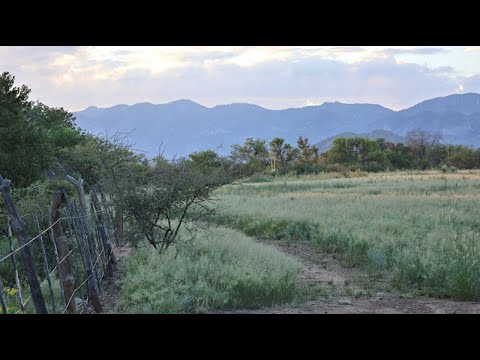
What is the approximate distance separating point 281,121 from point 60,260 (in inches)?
7249

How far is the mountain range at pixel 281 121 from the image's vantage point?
150m

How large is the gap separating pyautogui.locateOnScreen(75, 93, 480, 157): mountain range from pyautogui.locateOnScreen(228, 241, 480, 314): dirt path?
420 feet

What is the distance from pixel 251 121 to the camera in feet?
583

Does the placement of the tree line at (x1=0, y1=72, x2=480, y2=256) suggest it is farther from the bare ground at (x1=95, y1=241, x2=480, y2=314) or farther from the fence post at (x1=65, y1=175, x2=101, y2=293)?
the fence post at (x1=65, y1=175, x2=101, y2=293)

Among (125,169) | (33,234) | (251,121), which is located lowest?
(33,234)

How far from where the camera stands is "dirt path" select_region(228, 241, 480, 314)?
6.26 metres

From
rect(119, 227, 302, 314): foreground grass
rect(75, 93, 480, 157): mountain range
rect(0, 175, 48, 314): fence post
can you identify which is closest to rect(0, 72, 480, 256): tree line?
rect(119, 227, 302, 314): foreground grass

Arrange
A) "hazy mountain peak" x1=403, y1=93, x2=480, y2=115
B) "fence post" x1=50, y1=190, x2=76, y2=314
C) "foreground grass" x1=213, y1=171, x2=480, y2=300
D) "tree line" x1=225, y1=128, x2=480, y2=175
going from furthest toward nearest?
"hazy mountain peak" x1=403, y1=93, x2=480, y2=115 → "tree line" x1=225, y1=128, x2=480, y2=175 → "foreground grass" x1=213, y1=171, x2=480, y2=300 → "fence post" x1=50, y1=190, x2=76, y2=314

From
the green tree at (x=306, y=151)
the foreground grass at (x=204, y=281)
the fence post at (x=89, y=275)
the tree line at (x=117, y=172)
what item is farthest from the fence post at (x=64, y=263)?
the green tree at (x=306, y=151)
